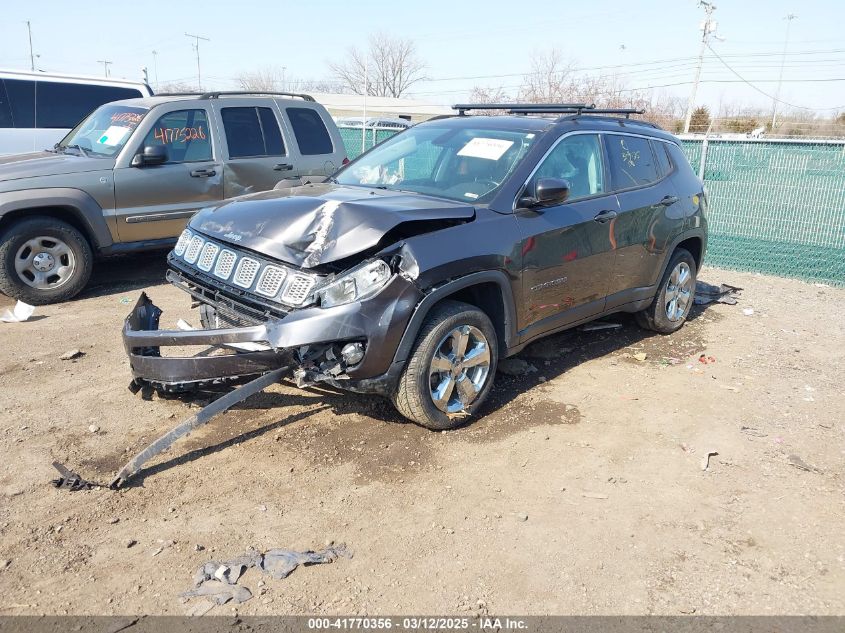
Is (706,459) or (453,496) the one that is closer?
(453,496)

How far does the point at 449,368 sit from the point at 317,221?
1168 millimetres

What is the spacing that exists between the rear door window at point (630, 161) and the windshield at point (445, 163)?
3.06 feet

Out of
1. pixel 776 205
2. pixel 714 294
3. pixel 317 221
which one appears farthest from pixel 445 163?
pixel 776 205

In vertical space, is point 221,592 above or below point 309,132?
below

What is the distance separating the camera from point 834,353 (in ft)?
20.8

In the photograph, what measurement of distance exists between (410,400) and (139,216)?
4.57m

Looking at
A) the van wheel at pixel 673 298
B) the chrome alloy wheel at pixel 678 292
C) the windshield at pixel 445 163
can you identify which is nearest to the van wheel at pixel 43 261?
the windshield at pixel 445 163

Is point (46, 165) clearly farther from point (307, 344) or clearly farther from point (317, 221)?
point (307, 344)

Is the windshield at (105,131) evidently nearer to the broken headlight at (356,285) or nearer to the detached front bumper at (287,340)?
the detached front bumper at (287,340)

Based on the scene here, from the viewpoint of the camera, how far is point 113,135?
7.43 m

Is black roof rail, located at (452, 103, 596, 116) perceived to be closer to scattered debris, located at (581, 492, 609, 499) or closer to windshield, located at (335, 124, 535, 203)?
windshield, located at (335, 124, 535, 203)

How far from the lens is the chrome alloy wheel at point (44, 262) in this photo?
267 inches

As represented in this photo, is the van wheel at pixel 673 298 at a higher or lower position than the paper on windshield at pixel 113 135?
lower

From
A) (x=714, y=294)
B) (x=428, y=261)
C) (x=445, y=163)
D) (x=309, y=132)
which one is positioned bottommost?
(x=714, y=294)
